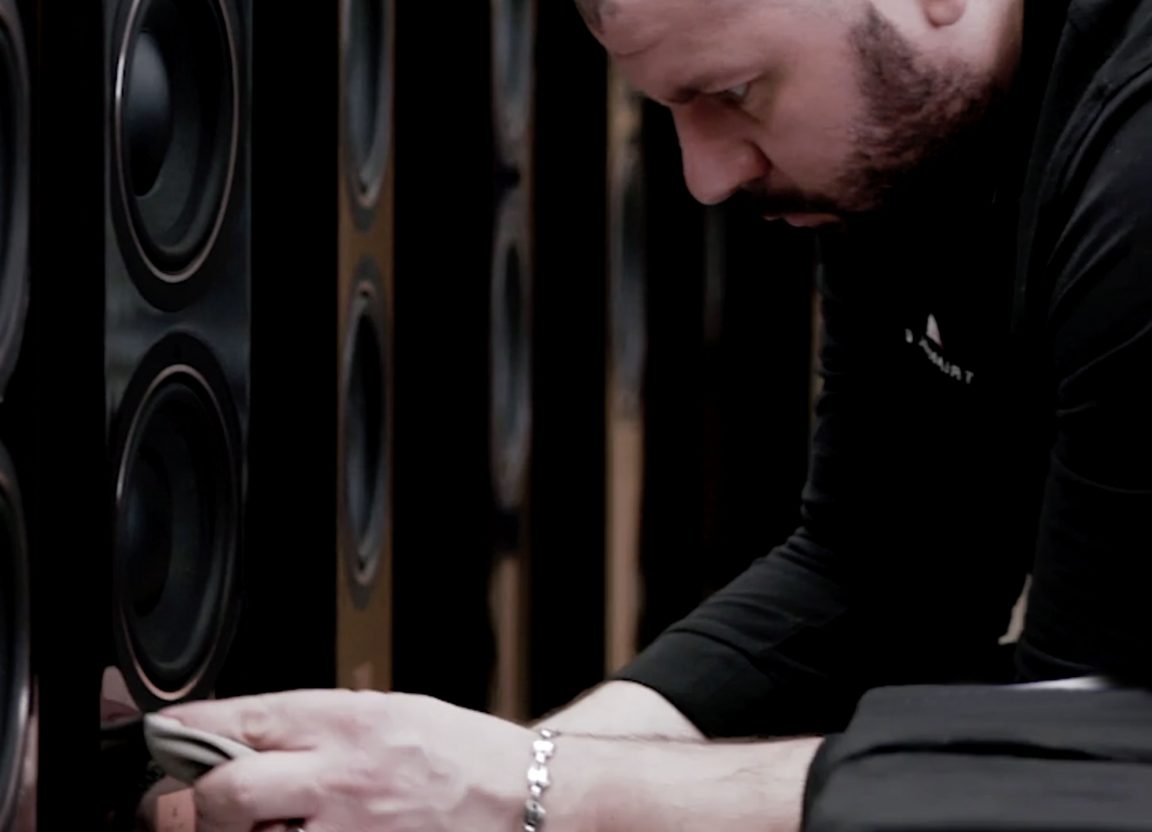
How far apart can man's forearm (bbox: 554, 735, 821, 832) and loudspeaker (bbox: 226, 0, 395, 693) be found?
308 millimetres

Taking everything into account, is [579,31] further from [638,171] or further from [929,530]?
[929,530]

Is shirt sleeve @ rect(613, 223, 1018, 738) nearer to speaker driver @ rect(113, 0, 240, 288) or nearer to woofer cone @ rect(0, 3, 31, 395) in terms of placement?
speaker driver @ rect(113, 0, 240, 288)

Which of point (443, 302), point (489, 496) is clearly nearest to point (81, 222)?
point (443, 302)

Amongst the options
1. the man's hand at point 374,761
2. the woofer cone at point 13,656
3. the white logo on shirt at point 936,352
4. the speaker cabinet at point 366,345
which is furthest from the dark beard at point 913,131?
the woofer cone at point 13,656

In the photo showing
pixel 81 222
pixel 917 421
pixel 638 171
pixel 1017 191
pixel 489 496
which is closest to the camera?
pixel 81 222

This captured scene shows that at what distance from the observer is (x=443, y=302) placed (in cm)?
151

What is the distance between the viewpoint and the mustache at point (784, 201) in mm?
1198

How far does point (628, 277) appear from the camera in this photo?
211 centimetres

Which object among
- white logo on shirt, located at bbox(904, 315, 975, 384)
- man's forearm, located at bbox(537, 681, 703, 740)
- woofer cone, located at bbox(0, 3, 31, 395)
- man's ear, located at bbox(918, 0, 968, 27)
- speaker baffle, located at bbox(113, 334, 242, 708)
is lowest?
man's forearm, located at bbox(537, 681, 703, 740)

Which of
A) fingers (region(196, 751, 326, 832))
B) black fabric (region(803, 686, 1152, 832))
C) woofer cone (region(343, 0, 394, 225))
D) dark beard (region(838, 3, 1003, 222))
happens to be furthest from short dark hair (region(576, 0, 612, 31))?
black fabric (region(803, 686, 1152, 832))

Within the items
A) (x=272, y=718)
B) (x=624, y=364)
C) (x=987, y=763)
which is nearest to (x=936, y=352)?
(x=272, y=718)

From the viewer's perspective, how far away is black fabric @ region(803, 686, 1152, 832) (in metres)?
0.45

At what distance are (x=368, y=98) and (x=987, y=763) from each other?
0.98m

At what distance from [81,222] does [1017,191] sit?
629 millimetres
